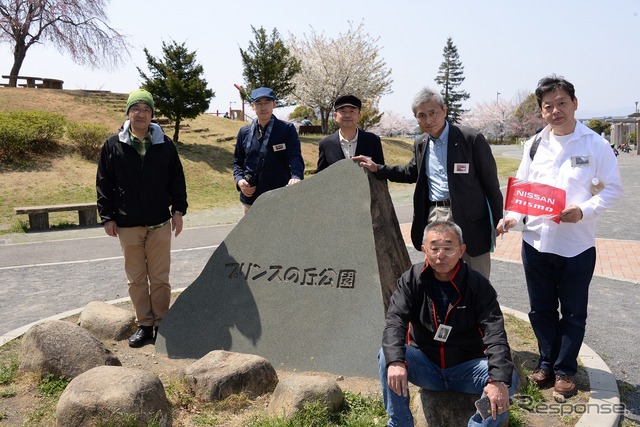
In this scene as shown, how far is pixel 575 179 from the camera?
3480mm

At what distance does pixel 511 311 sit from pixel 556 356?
6.01ft

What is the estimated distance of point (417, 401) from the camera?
126 inches

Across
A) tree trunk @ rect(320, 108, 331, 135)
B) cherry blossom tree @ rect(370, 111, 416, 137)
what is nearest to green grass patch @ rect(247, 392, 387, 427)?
tree trunk @ rect(320, 108, 331, 135)

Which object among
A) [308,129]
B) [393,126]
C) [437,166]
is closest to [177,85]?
[308,129]

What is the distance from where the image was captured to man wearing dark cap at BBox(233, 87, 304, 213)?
517 cm

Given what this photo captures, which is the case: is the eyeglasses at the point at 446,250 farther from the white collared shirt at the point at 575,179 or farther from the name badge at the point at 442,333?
the white collared shirt at the point at 575,179

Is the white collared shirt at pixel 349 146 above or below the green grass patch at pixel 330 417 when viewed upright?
above

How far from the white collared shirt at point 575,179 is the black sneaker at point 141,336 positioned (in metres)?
3.22

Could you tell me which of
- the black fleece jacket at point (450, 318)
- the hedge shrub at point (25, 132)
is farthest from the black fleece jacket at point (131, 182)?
the hedge shrub at point (25, 132)

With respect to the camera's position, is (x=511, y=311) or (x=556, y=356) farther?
(x=511, y=311)

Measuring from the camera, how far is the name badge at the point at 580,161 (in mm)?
3458

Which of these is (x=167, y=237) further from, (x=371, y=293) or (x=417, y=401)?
(x=417, y=401)

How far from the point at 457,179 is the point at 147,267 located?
272 centimetres

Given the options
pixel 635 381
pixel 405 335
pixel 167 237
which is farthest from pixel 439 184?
pixel 167 237
